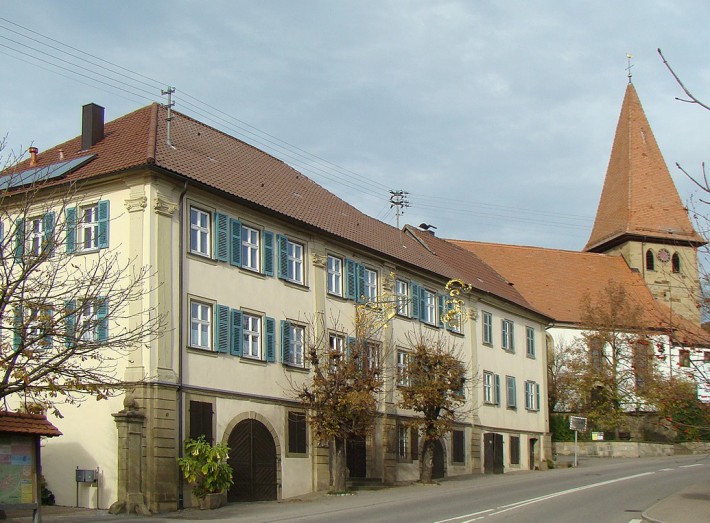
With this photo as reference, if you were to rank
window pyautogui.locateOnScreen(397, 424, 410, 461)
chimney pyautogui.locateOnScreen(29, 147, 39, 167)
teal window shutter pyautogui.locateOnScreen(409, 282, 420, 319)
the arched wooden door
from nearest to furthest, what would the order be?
the arched wooden door, chimney pyautogui.locateOnScreen(29, 147, 39, 167), window pyautogui.locateOnScreen(397, 424, 410, 461), teal window shutter pyautogui.locateOnScreen(409, 282, 420, 319)

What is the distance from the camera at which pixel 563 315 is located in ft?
241

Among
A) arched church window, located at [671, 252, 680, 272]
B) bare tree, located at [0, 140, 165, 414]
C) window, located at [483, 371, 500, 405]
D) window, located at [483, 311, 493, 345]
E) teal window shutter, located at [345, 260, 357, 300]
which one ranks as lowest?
window, located at [483, 371, 500, 405]

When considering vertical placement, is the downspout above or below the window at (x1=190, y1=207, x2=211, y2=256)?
below

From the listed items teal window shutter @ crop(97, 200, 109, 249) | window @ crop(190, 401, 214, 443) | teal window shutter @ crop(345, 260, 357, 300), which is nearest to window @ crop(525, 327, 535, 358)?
teal window shutter @ crop(345, 260, 357, 300)

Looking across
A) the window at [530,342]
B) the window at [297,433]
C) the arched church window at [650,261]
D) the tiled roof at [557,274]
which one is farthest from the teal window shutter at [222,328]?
the arched church window at [650,261]

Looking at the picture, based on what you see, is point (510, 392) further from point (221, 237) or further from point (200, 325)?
point (200, 325)

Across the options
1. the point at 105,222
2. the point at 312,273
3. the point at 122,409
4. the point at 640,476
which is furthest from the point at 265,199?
the point at 640,476

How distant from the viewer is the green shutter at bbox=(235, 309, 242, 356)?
29.8 metres

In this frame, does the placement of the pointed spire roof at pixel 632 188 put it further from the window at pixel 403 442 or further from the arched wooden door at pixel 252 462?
the arched wooden door at pixel 252 462

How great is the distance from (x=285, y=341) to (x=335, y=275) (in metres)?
4.47

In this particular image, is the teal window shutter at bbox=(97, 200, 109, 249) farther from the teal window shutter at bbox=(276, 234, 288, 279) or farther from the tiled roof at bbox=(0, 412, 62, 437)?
the tiled roof at bbox=(0, 412, 62, 437)

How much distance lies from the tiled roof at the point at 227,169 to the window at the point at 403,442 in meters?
6.62

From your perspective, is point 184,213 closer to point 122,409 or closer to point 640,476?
point 122,409

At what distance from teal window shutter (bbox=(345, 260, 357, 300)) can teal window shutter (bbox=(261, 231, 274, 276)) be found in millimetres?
4992
